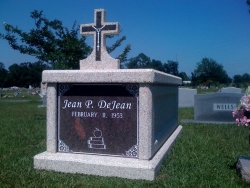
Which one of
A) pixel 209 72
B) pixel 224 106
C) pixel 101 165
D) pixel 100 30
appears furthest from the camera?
pixel 209 72

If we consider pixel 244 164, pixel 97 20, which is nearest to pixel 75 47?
pixel 97 20

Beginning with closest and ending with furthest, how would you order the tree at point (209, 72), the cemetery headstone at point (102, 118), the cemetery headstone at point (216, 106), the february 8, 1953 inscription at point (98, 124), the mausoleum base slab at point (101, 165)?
the mausoleum base slab at point (101, 165) → the cemetery headstone at point (102, 118) → the february 8, 1953 inscription at point (98, 124) → the cemetery headstone at point (216, 106) → the tree at point (209, 72)

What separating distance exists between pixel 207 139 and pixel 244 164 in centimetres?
258

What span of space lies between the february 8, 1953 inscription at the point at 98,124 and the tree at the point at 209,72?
7027 cm

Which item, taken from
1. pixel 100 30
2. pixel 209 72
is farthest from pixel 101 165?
pixel 209 72

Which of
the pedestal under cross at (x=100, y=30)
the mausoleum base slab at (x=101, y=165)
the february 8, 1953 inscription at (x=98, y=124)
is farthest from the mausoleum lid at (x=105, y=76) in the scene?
the mausoleum base slab at (x=101, y=165)

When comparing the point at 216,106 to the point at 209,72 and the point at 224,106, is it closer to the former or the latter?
the point at 224,106

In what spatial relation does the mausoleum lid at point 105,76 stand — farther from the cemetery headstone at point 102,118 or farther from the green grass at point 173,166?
the green grass at point 173,166

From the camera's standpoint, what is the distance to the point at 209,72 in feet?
259

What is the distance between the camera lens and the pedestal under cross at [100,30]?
173 inches

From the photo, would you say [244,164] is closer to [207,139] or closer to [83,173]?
[83,173]

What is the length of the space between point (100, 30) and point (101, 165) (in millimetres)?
1943

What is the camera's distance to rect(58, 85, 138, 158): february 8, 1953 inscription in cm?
398

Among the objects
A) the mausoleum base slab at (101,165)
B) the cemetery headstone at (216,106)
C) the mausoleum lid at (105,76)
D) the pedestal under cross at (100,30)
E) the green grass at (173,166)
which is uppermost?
the pedestal under cross at (100,30)
